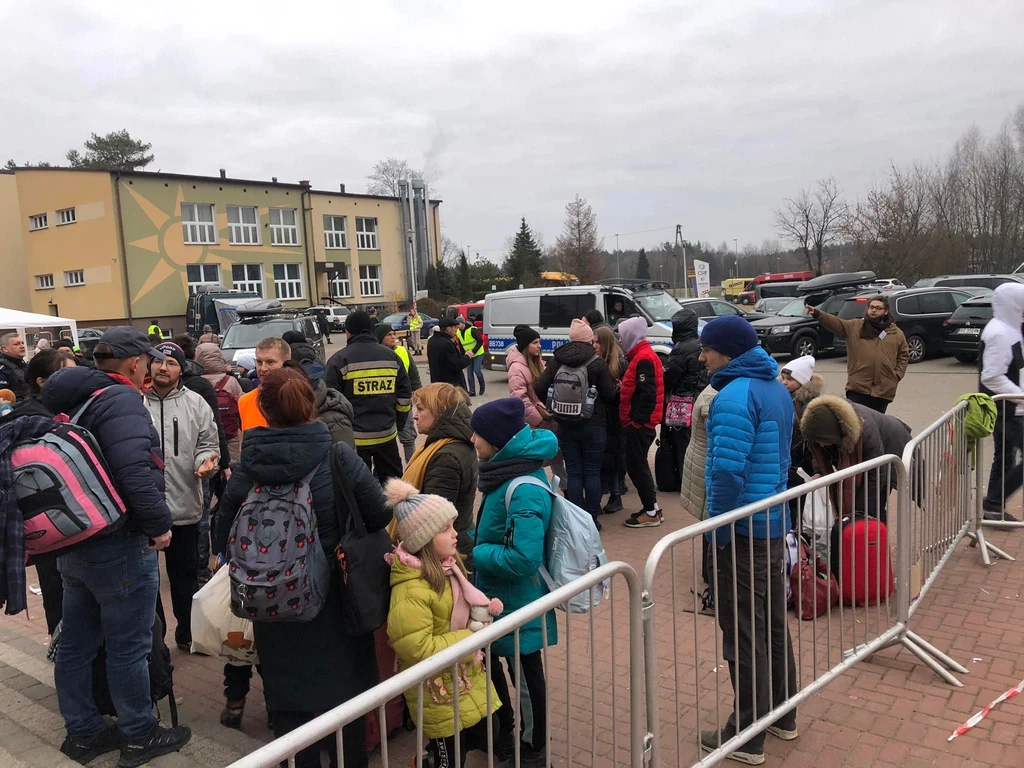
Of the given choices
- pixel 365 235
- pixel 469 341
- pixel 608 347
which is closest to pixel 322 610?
pixel 608 347

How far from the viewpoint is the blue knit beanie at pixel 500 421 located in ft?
10.5

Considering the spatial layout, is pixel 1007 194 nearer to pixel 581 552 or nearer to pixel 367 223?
pixel 367 223

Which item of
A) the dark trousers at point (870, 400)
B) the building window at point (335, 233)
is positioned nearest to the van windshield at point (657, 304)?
the dark trousers at point (870, 400)

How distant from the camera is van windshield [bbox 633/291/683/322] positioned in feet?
53.5

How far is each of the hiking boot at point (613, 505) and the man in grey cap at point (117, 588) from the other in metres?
4.44

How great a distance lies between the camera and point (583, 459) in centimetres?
660

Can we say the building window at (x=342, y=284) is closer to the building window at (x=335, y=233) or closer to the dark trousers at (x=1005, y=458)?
the building window at (x=335, y=233)

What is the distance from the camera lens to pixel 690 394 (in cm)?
699

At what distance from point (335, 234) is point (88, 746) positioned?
48.5 m

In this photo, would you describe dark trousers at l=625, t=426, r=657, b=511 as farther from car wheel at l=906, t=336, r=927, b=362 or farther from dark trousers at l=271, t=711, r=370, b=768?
car wheel at l=906, t=336, r=927, b=362

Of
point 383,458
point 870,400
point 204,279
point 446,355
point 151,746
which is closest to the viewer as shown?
point 151,746

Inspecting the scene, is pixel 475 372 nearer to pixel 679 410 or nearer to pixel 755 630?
pixel 679 410

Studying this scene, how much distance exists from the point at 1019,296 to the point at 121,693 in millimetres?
6664

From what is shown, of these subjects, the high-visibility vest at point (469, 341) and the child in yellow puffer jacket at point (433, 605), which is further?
the high-visibility vest at point (469, 341)
